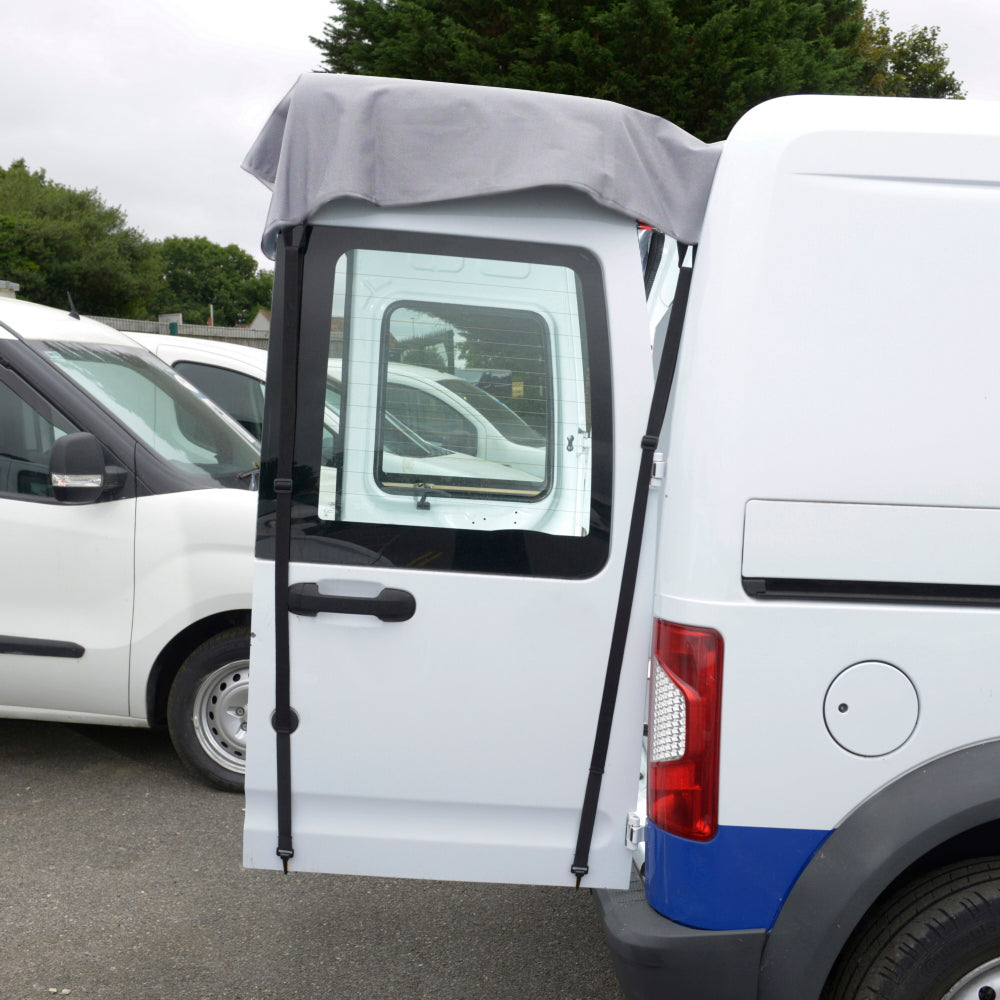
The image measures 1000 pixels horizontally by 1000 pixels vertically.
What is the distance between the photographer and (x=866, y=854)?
1.89 m

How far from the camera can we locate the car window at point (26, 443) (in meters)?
3.89

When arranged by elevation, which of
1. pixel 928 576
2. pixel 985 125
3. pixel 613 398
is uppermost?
pixel 985 125

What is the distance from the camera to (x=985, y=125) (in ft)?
6.22

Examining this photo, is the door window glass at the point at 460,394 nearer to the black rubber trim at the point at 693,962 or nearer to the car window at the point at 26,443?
the black rubber trim at the point at 693,962

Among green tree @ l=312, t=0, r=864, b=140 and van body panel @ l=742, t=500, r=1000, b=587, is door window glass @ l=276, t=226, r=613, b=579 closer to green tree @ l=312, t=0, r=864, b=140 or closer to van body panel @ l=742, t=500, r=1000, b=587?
van body panel @ l=742, t=500, r=1000, b=587

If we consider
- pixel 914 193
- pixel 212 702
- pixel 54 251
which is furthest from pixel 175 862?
pixel 54 251

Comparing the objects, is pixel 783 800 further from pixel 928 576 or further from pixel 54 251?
pixel 54 251

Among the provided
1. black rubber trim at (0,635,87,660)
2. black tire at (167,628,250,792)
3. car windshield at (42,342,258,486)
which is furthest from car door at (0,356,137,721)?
car windshield at (42,342,258,486)

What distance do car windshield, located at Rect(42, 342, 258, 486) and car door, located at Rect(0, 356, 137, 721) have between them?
40 cm

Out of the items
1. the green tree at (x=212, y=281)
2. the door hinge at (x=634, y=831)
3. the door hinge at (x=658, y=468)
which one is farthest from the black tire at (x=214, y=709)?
the green tree at (x=212, y=281)

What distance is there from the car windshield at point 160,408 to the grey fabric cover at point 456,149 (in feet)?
7.47

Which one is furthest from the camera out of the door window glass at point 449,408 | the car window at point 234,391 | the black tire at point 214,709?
the car window at point 234,391

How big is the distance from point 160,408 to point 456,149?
2793 mm

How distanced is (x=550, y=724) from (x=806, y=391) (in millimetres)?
860
